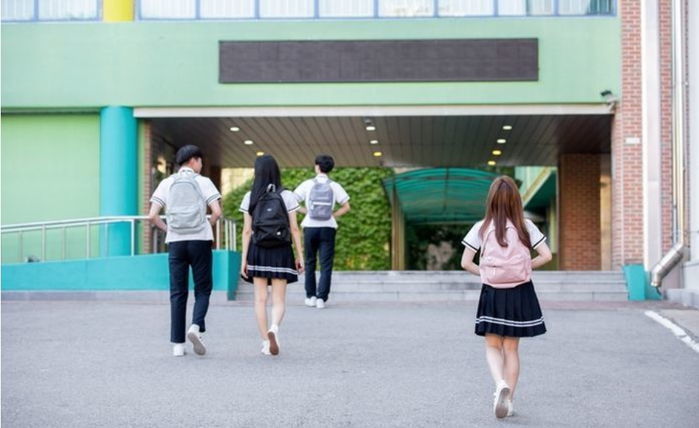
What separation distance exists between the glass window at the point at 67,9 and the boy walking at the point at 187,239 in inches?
369

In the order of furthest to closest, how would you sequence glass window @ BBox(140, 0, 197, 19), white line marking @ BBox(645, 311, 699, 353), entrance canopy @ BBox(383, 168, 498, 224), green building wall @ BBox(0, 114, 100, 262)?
1. entrance canopy @ BBox(383, 168, 498, 224)
2. green building wall @ BBox(0, 114, 100, 262)
3. glass window @ BBox(140, 0, 197, 19)
4. white line marking @ BBox(645, 311, 699, 353)

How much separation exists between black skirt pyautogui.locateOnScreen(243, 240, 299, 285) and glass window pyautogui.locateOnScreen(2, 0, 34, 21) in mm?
10230

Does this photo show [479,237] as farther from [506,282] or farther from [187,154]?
[187,154]

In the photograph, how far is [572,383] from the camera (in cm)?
743

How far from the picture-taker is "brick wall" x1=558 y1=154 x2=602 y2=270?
73.8 ft

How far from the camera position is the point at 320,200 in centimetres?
1212

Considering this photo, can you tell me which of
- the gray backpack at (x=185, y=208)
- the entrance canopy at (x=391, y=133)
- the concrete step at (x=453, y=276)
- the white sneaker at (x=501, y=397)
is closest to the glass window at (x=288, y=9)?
the entrance canopy at (x=391, y=133)

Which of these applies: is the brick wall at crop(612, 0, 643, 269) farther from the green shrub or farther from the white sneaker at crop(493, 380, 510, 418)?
the green shrub

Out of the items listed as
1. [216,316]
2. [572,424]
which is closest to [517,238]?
[572,424]

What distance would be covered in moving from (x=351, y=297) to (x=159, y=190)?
22.9 feet

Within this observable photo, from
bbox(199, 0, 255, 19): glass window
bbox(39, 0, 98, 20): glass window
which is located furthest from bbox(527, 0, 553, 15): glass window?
bbox(39, 0, 98, 20): glass window

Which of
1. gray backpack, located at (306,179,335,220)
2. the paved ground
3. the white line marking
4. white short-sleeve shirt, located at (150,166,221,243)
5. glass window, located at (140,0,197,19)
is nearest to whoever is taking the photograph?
the paved ground

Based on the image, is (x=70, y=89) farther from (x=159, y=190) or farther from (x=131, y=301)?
(x=159, y=190)

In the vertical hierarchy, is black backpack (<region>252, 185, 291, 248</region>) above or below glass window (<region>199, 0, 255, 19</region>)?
below
